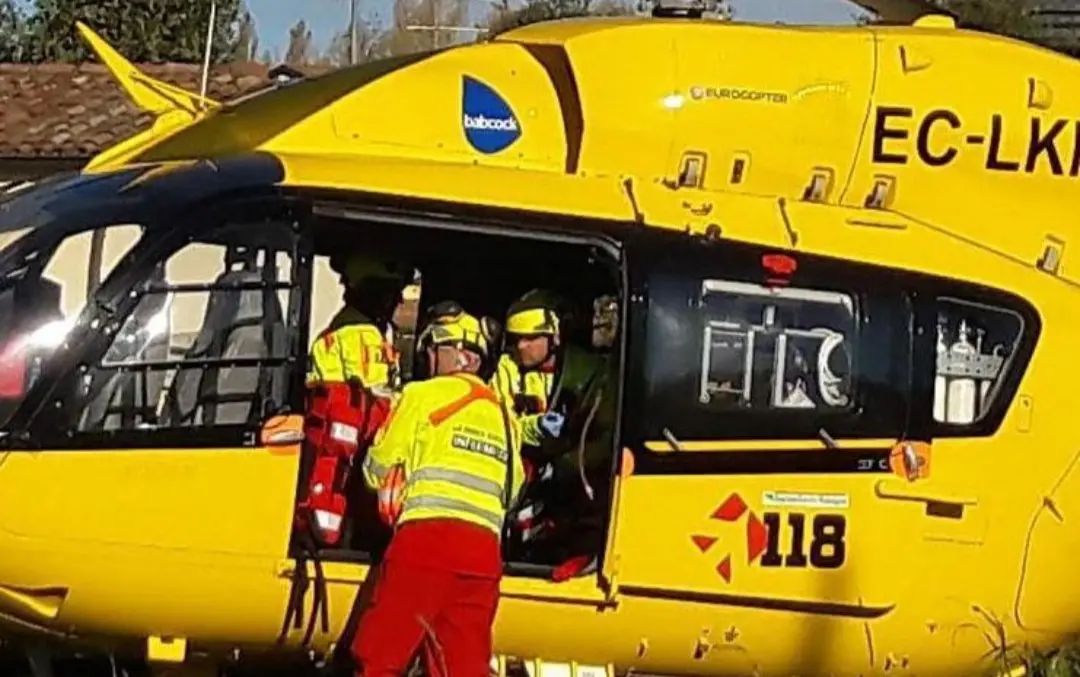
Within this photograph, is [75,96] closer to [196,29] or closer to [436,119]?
[196,29]

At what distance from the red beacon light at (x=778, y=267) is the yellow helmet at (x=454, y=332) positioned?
1.02m

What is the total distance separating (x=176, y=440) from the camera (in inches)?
258

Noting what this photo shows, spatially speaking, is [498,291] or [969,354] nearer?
[969,354]

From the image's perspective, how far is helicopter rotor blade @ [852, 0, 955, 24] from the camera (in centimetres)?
842

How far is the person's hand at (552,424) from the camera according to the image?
7559mm

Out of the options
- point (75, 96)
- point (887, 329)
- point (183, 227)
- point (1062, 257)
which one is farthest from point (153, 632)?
point (75, 96)

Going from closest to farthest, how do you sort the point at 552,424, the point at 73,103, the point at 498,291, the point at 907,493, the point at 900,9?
the point at 907,493 → the point at 552,424 → the point at 498,291 → the point at 900,9 → the point at 73,103

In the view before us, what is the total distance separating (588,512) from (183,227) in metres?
1.78

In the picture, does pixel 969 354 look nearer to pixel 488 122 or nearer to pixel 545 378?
pixel 545 378

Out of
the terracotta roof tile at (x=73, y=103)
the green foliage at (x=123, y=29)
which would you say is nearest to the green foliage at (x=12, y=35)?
the green foliage at (x=123, y=29)

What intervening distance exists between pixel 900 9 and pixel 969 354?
6.03 feet

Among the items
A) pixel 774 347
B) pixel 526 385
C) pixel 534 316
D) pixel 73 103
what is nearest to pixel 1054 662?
pixel 774 347

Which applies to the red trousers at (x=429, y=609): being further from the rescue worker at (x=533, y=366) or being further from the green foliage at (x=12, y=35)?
the green foliage at (x=12, y=35)

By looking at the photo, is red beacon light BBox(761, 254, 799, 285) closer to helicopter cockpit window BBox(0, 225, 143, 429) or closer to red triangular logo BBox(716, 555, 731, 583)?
red triangular logo BBox(716, 555, 731, 583)
